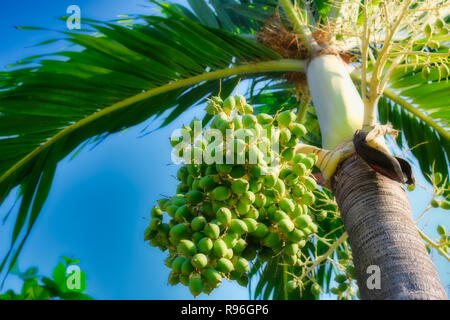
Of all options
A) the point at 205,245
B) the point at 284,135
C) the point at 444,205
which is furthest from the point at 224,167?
the point at 444,205

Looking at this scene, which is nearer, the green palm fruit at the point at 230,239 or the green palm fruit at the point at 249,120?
the green palm fruit at the point at 230,239

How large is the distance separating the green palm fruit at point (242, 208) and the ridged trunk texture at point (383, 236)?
0.42 meters

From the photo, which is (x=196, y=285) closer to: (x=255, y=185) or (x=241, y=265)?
(x=241, y=265)

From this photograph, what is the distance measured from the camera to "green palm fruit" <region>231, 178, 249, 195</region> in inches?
58.4

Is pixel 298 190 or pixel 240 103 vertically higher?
pixel 240 103

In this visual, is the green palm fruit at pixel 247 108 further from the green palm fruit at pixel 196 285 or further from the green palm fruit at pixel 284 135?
the green palm fruit at pixel 196 285

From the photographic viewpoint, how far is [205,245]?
4.66 feet

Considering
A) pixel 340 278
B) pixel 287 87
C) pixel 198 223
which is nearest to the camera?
pixel 198 223

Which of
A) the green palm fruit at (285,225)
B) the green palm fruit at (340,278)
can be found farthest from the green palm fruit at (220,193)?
the green palm fruit at (340,278)

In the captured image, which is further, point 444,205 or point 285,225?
point 444,205

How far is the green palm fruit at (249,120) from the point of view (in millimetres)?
1673

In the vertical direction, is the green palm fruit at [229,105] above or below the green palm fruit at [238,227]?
above

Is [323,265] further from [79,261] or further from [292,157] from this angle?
[292,157]

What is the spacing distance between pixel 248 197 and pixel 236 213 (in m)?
0.09
